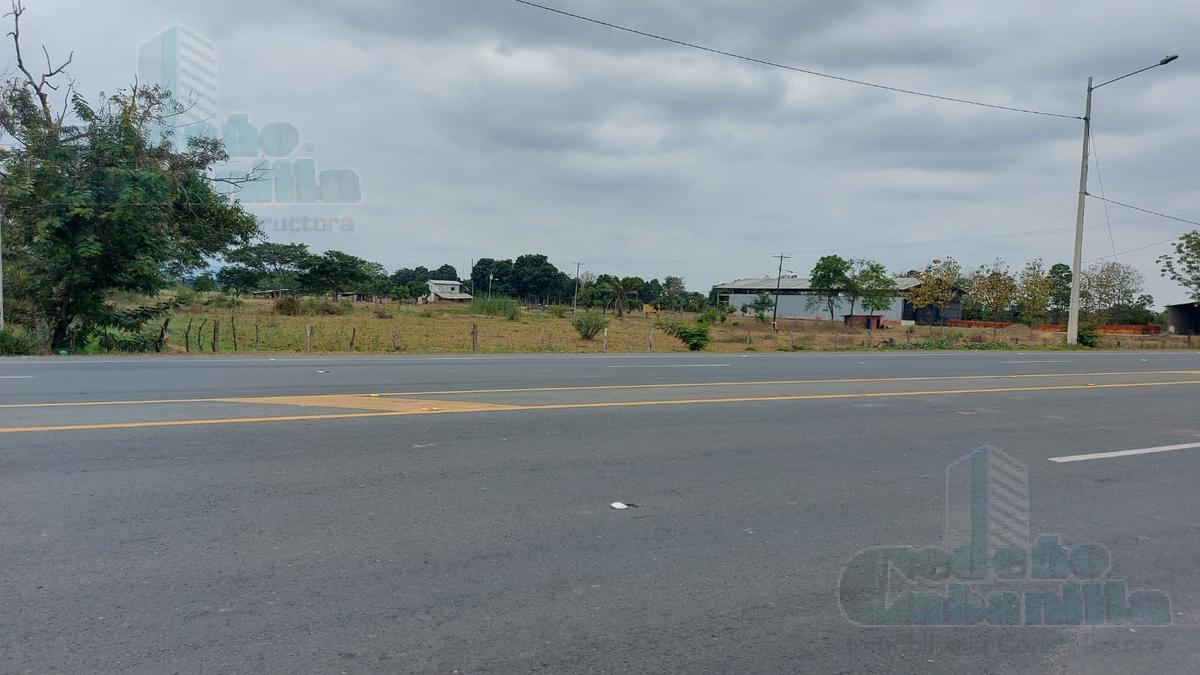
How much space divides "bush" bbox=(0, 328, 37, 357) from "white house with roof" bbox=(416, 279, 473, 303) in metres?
109

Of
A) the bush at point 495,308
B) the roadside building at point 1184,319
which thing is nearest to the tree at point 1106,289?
the roadside building at point 1184,319

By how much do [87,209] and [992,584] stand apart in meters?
24.7

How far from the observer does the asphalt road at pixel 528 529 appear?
143 inches

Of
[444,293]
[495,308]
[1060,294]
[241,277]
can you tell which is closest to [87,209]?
[495,308]

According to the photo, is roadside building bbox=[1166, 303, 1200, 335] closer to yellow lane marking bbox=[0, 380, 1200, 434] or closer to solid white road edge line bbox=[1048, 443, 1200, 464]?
yellow lane marking bbox=[0, 380, 1200, 434]

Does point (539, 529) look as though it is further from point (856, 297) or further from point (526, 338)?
point (856, 297)

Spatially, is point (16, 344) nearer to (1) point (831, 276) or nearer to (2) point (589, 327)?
(2) point (589, 327)

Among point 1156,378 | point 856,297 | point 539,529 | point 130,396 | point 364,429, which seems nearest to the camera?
point 539,529

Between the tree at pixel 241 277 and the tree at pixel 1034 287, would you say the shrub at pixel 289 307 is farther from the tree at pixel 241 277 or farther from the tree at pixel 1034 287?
the tree at pixel 1034 287

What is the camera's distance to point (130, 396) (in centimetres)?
1067

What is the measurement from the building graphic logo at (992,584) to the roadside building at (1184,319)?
77389 millimetres

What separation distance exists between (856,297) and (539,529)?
246 feet

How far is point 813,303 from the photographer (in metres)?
85.8

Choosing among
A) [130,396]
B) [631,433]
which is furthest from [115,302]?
[631,433]
